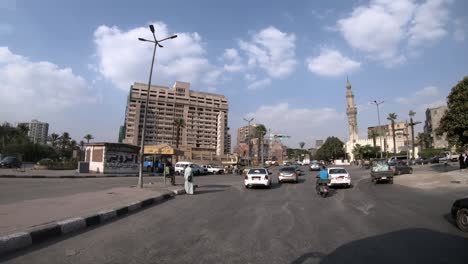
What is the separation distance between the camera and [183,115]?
140625 millimetres

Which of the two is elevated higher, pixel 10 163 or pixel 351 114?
pixel 351 114

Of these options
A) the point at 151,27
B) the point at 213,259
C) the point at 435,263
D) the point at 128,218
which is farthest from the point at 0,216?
the point at 151,27

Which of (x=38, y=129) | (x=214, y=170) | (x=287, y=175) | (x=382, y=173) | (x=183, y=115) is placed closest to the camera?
(x=382, y=173)

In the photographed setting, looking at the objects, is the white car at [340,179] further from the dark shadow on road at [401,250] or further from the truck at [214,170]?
the truck at [214,170]

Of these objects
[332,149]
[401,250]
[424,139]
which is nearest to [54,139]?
[332,149]

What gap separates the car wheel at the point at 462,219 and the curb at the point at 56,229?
9.38m

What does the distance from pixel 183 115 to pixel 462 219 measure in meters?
137

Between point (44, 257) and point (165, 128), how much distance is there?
453 feet

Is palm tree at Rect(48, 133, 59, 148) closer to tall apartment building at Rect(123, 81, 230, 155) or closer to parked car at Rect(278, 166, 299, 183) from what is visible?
tall apartment building at Rect(123, 81, 230, 155)

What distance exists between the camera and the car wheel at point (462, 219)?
23.4 feet

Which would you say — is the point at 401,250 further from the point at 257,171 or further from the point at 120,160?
the point at 120,160

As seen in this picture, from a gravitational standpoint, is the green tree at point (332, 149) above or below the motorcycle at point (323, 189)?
above

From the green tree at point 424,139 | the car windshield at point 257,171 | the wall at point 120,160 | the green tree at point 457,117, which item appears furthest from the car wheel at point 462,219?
the green tree at point 424,139

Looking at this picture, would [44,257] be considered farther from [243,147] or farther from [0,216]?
[243,147]
